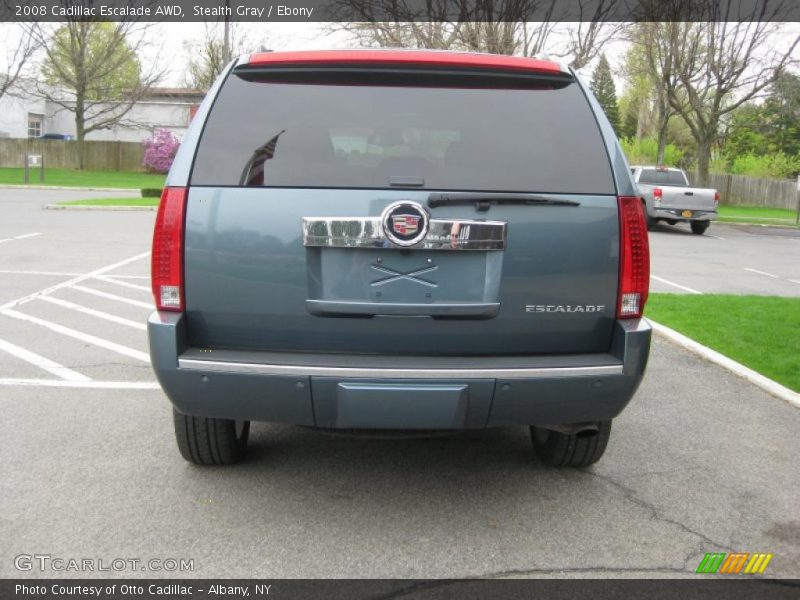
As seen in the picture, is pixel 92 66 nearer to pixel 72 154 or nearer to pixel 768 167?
pixel 72 154

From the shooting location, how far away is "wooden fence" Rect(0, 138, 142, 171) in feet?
155

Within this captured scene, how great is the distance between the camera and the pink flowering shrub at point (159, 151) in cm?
4850

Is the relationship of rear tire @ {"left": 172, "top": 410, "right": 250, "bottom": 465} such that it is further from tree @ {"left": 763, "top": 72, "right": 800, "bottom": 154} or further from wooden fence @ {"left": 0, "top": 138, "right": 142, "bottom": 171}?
wooden fence @ {"left": 0, "top": 138, "right": 142, "bottom": 171}

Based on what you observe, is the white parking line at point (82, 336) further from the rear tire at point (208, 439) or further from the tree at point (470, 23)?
the tree at point (470, 23)

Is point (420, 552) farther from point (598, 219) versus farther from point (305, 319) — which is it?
point (598, 219)

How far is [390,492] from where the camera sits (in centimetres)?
373

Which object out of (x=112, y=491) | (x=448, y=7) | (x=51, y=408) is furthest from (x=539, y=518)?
(x=448, y=7)

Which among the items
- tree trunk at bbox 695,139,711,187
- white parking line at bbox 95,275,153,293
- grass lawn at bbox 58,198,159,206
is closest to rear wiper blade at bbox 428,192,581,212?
white parking line at bbox 95,275,153,293

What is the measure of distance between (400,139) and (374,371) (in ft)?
3.22

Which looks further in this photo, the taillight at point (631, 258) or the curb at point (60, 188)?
the curb at point (60, 188)

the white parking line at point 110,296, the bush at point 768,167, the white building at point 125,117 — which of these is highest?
the white building at point 125,117

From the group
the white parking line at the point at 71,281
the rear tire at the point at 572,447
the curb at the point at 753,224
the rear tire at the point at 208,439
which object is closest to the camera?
the rear tire at the point at 208,439

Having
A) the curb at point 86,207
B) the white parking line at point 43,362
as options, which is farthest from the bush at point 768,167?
the white parking line at point 43,362

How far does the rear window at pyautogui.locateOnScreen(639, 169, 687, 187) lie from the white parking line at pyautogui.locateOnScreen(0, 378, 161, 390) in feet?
62.8
